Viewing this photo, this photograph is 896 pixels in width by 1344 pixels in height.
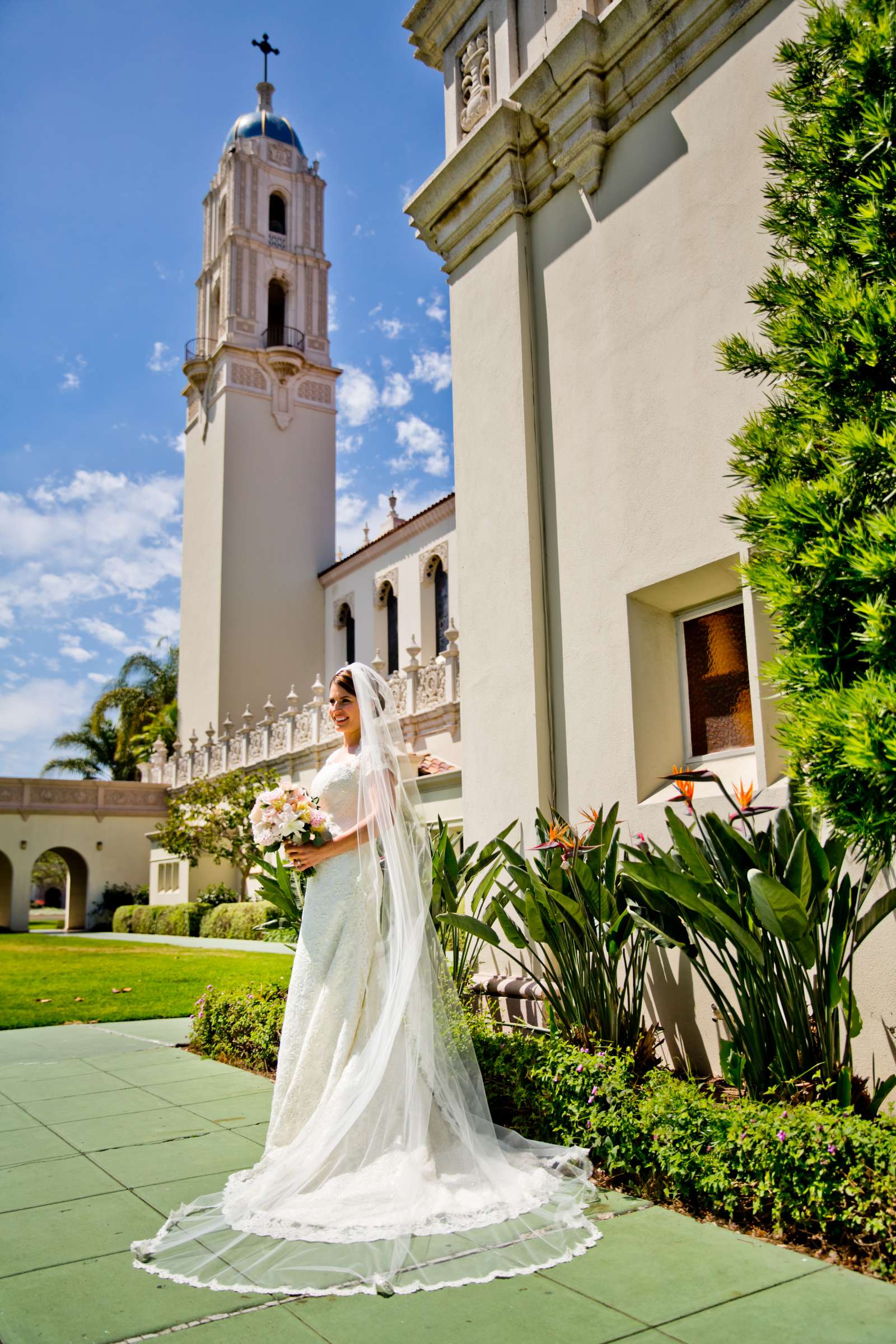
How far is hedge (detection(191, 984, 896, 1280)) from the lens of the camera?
3416 millimetres

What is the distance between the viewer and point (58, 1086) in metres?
7.16

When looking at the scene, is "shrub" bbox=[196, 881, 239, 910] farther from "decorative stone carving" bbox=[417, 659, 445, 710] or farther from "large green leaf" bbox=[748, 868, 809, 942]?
"large green leaf" bbox=[748, 868, 809, 942]

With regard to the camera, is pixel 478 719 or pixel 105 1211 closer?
pixel 105 1211

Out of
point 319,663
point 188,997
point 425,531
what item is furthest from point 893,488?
point 319,663

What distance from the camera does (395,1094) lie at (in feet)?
15.0

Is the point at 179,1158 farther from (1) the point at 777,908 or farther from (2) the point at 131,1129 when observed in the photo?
(1) the point at 777,908

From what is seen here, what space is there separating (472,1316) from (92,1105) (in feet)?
13.6

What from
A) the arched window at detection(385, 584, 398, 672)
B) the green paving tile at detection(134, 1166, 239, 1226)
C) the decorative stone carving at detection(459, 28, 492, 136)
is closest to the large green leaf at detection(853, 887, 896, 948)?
the green paving tile at detection(134, 1166, 239, 1226)

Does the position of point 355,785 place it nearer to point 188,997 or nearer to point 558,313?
point 558,313

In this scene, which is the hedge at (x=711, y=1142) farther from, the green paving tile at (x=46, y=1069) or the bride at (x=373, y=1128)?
the green paving tile at (x=46, y=1069)

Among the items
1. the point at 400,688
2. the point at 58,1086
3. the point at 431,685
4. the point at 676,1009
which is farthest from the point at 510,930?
the point at 400,688

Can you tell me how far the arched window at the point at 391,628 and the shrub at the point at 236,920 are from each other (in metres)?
8.86

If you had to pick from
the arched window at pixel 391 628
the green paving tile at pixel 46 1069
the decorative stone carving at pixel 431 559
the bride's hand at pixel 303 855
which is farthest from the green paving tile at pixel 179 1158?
the arched window at pixel 391 628

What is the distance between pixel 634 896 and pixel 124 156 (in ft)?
47.7
